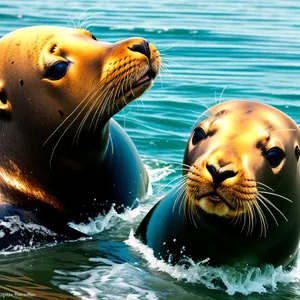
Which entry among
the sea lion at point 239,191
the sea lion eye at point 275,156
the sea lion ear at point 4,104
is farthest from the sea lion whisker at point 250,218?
the sea lion ear at point 4,104

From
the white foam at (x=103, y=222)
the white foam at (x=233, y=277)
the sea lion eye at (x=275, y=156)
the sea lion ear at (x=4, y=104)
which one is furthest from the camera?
the white foam at (x=103, y=222)

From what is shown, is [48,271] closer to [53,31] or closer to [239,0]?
[53,31]

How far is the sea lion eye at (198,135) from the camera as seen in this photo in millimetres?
7902

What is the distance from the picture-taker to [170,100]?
15648 mm

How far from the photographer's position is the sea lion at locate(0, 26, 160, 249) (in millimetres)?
8930

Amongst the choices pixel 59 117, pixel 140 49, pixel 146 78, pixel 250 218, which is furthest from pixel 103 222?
pixel 250 218

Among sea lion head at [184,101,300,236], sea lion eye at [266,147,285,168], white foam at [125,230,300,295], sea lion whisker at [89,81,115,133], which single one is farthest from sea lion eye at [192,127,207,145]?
sea lion whisker at [89,81,115,133]

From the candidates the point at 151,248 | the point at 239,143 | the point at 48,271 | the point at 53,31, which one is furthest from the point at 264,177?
the point at 53,31

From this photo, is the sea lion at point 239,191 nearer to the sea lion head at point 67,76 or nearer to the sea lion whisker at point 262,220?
the sea lion whisker at point 262,220

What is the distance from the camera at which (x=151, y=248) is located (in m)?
8.78

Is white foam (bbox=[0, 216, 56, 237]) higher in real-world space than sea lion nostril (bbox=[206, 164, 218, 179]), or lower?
lower

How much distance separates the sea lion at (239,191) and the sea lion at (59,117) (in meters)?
1.08

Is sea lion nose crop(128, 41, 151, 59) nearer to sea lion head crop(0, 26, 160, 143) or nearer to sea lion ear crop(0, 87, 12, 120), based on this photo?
sea lion head crop(0, 26, 160, 143)

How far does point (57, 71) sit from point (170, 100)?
6.63m
